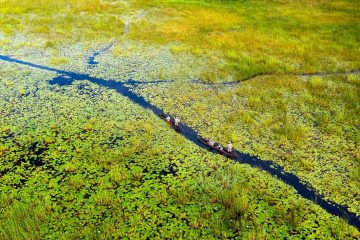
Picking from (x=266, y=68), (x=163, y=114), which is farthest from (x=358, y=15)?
(x=163, y=114)

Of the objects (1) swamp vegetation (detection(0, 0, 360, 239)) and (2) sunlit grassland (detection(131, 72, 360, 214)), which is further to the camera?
(2) sunlit grassland (detection(131, 72, 360, 214))

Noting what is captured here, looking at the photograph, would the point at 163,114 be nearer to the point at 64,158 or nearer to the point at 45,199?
the point at 64,158

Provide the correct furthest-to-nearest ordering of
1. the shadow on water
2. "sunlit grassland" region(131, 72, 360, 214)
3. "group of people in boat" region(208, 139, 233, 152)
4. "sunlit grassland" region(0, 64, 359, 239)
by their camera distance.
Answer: "group of people in boat" region(208, 139, 233, 152) < "sunlit grassland" region(131, 72, 360, 214) < the shadow on water < "sunlit grassland" region(0, 64, 359, 239)

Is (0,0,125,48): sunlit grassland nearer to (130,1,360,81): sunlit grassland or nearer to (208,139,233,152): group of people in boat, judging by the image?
(130,1,360,81): sunlit grassland

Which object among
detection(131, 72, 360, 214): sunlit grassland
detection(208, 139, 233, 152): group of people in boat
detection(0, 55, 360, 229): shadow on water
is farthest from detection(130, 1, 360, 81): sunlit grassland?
detection(208, 139, 233, 152): group of people in boat

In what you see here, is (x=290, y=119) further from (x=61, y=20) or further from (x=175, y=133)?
(x=61, y=20)

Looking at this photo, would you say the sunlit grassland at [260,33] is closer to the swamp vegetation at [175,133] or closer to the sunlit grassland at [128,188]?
the swamp vegetation at [175,133]

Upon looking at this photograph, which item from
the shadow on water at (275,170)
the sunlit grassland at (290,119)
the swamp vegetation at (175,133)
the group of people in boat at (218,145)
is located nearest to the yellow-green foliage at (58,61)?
the swamp vegetation at (175,133)
